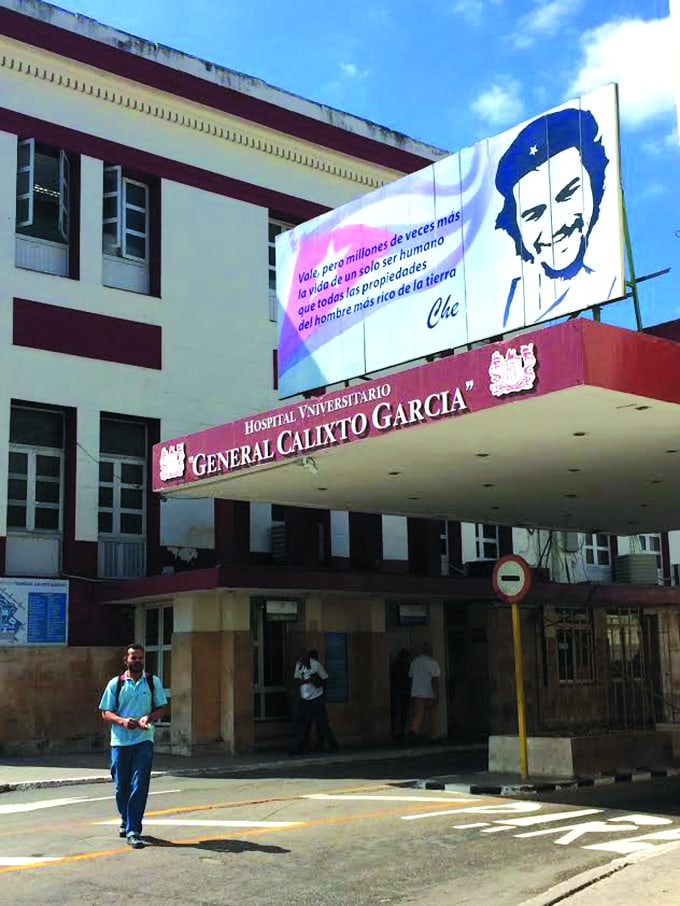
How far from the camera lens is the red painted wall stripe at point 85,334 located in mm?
20406

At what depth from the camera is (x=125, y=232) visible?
22.5 metres

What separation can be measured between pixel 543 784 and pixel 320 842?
427 centimetres

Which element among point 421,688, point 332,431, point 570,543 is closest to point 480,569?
point 421,688

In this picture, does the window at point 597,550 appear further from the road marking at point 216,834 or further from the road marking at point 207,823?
the road marking at point 207,823

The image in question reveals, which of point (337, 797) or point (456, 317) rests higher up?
point (456, 317)

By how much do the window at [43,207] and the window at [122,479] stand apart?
322cm

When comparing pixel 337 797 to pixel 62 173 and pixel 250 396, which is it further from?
pixel 62 173

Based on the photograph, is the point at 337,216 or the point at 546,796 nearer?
the point at 546,796

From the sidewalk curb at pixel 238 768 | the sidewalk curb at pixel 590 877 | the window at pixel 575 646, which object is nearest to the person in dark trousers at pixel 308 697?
the sidewalk curb at pixel 238 768

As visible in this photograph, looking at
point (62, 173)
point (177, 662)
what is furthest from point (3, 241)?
point (177, 662)

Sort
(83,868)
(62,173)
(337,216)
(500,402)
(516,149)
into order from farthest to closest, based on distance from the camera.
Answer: (62,173) → (337,216) → (516,149) → (500,402) → (83,868)

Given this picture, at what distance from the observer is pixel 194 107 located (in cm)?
2330

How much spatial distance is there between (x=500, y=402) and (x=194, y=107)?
47.1 ft

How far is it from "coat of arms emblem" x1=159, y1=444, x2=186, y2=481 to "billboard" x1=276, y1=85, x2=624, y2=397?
2.51 metres
